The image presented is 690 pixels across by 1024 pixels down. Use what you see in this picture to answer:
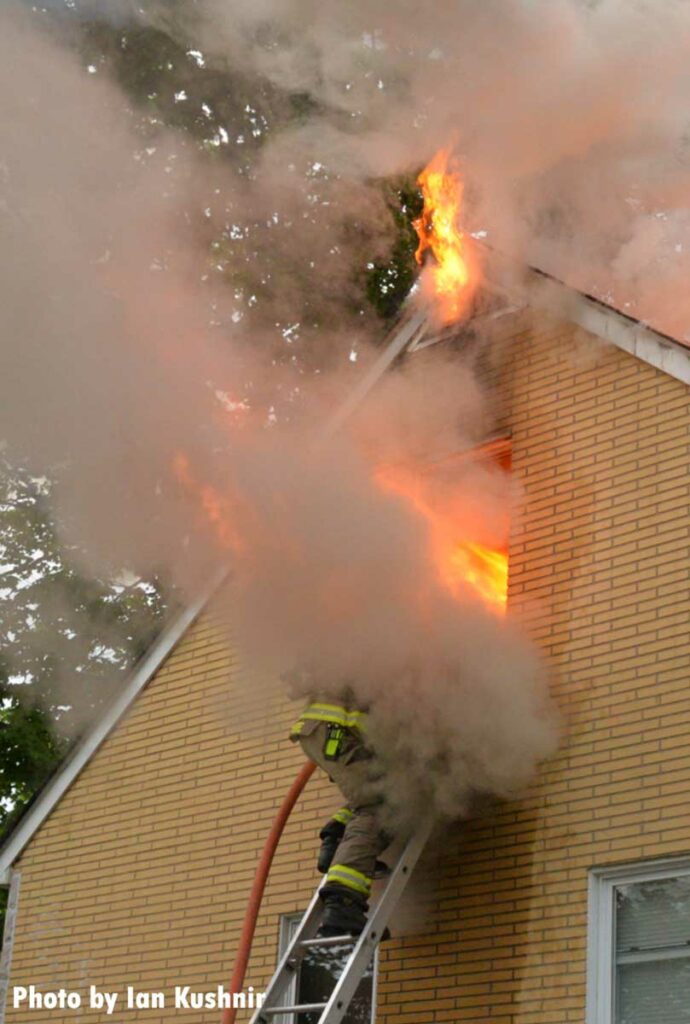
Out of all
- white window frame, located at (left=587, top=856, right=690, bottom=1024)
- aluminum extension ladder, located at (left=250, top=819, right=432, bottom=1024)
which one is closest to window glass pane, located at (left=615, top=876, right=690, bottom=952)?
white window frame, located at (left=587, top=856, right=690, bottom=1024)

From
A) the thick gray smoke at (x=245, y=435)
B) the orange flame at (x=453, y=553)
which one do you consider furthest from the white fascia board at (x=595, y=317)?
the orange flame at (x=453, y=553)

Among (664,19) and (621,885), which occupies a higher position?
(664,19)

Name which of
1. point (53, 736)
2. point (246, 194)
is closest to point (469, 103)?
point (246, 194)

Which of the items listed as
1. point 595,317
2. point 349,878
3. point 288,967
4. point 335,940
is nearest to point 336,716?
point 349,878

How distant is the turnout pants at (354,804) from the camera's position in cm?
845

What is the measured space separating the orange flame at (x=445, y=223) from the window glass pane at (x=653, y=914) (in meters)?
4.06

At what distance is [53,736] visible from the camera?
60.8 feet

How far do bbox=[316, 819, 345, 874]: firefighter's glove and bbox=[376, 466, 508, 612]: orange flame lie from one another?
1417 mm

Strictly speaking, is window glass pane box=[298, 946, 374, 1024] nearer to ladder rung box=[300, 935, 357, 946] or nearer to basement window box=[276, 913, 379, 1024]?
basement window box=[276, 913, 379, 1024]

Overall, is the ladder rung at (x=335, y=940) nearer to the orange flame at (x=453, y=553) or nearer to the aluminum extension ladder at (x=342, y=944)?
the aluminum extension ladder at (x=342, y=944)

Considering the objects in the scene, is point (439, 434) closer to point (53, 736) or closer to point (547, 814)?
point (547, 814)

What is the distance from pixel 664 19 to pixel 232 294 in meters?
3.17

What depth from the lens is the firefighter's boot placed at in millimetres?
8328

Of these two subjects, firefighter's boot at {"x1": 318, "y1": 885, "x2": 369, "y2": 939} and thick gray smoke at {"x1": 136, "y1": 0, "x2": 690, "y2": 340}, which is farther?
thick gray smoke at {"x1": 136, "y1": 0, "x2": 690, "y2": 340}
